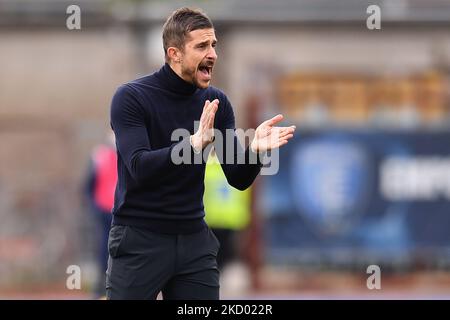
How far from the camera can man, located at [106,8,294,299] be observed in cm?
623

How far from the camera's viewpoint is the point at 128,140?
6.15m

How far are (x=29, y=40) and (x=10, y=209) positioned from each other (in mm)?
3498

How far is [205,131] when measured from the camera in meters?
5.93

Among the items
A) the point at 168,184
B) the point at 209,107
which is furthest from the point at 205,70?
the point at 168,184

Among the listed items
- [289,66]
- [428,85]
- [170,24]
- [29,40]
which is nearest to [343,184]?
[428,85]

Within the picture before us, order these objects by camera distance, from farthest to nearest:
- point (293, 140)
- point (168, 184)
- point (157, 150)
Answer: point (293, 140) → point (168, 184) → point (157, 150)

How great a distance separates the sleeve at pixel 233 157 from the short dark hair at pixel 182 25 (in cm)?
46

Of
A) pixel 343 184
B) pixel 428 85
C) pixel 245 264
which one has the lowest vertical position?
pixel 245 264

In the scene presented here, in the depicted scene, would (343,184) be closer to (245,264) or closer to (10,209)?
(245,264)

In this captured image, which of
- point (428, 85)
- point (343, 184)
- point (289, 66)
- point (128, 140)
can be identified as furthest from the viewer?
point (289, 66)

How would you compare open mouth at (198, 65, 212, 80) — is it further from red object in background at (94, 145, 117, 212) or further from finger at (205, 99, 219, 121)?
red object in background at (94, 145, 117, 212)

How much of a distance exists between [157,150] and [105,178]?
625 cm

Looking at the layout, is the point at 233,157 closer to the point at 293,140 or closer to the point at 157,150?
the point at 157,150

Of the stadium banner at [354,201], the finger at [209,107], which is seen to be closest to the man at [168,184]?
the finger at [209,107]
